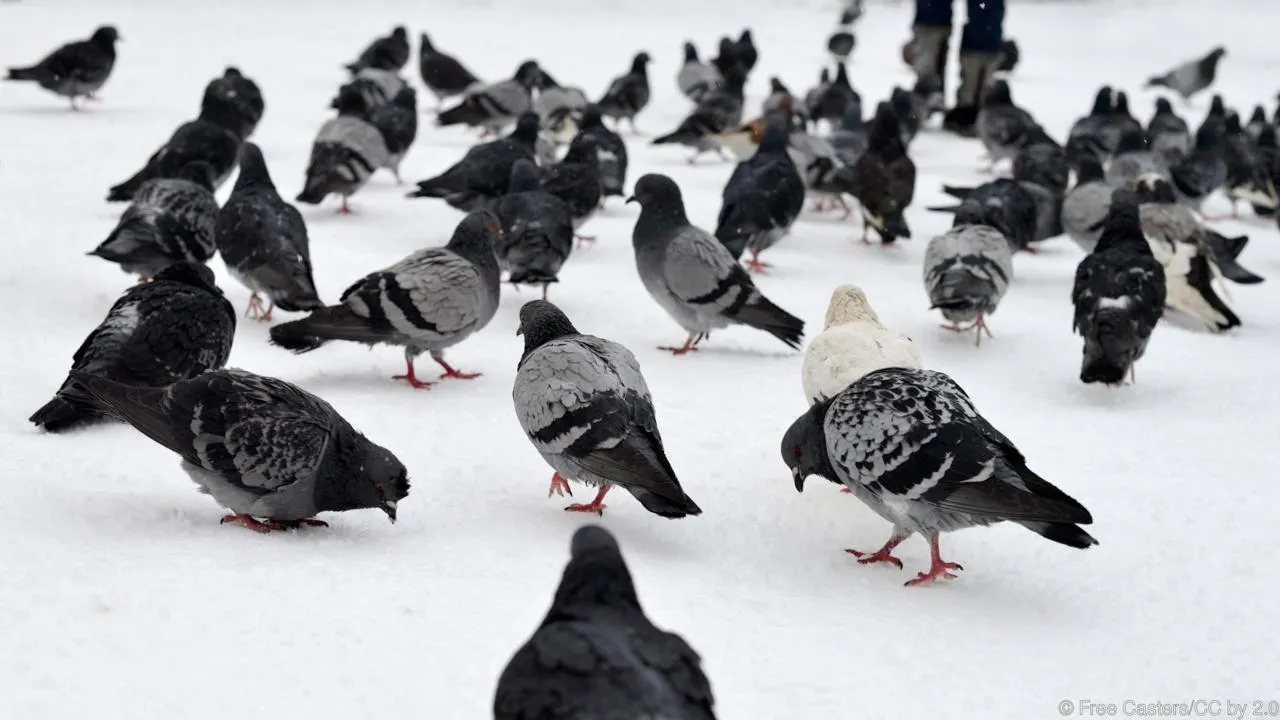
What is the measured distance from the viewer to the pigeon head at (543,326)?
4520mm

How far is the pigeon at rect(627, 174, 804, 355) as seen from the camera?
20.5 ft

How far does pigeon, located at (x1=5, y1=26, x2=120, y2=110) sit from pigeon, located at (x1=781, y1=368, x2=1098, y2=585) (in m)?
10.1

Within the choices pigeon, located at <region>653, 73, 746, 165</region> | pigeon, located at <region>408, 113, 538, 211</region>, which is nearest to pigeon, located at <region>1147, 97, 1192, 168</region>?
pigeon, located at <region>653, 73, 746, 165</region>

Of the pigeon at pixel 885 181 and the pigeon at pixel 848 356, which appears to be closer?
the pigeon at pixel 848 356

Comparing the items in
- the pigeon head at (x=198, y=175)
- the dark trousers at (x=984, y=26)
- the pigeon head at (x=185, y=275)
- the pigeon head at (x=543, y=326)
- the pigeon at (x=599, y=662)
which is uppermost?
the dark trousers at (x=984, y=26)

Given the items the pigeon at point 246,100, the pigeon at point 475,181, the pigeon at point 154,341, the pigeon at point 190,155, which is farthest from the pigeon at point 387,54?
the pigeon at point 154,341

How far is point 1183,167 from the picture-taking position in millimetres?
10805

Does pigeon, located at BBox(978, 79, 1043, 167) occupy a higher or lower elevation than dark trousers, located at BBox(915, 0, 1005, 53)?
lower

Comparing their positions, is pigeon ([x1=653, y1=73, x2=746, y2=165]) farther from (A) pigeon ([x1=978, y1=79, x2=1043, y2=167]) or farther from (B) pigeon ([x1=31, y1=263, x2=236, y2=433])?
(B) pigeon ([x1=31, y1=263, x2=236, y2=433])

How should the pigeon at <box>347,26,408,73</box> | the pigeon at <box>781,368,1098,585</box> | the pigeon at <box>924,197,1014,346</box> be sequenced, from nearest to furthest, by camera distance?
the pigeon at <box>781,368,1098,585</box>, the pigeon at <box>924,197,1014,346</box>, the pigeon at <box>347,26,408,73</box>

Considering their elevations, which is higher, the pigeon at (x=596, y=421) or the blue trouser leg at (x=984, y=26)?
the blue trouser leg at (x=984, y=26)

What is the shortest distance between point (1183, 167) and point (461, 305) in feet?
25.9

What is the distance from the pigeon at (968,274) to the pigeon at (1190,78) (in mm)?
12720

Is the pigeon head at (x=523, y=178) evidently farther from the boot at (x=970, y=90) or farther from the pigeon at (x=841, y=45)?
the pigeon at (x=841, y=45)
